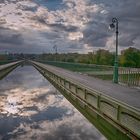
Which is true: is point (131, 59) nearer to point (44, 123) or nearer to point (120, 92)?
point (120, 92)

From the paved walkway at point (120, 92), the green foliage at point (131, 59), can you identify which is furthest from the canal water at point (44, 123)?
the green foliage at point (131, 59)

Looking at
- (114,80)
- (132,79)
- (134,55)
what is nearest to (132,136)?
(132,79)

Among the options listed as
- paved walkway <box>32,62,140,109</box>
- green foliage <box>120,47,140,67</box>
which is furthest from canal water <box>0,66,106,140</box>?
green foliage <box>120,47,140,67</box>

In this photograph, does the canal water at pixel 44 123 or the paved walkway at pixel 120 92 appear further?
the paved walkway at pixel 120 92

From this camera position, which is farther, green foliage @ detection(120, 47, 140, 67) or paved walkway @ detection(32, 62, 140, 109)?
green foliage @ detection(120, 47, 140, 67)

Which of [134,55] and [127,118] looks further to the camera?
[134,55]

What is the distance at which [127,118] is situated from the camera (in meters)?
13.1

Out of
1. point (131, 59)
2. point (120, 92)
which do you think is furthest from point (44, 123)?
point (131, 59)

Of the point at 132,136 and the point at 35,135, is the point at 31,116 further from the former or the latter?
the point at 132,136

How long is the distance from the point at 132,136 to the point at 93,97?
A: 25.4ft

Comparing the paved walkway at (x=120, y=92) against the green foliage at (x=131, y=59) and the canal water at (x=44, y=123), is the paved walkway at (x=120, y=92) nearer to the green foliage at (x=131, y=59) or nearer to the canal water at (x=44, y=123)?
the canal water at (x=44, y=123)

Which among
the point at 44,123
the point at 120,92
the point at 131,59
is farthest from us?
the point at 131,59

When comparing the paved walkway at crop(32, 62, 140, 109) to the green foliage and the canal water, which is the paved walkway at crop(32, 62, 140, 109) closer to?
the canal water

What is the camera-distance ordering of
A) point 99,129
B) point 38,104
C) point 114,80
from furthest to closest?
point 114,80, point 38,104, point 99,129
